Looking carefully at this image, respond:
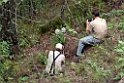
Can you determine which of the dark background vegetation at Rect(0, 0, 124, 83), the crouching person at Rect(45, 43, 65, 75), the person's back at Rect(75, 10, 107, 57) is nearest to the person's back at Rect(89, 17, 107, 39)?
the person's back at Rect(75, 10, 107, 57)

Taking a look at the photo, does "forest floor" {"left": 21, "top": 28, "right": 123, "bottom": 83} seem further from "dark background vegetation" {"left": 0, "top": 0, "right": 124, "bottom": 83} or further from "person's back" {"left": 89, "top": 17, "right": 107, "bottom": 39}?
"person's back" {"left": 89, "top": 17, "right": 107, "bottom": 39}

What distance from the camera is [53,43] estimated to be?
29.9ft

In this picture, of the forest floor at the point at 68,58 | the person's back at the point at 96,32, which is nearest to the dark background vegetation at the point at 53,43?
the forest floor at the point at 68,58

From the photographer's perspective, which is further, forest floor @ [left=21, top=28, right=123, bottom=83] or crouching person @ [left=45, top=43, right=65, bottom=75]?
crouching person @ [left=45, top=43, right=65, bottom=75]

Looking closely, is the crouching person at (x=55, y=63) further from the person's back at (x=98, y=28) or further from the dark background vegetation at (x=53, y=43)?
the person's back at (x=98, y=28)

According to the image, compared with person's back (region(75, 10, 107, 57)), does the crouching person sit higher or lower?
lower

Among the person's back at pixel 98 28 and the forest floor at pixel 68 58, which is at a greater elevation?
the person's back at pixel 98 28

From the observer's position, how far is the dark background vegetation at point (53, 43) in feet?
22.4

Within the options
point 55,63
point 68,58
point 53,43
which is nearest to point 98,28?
point 68,58

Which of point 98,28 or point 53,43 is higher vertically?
point 98,28

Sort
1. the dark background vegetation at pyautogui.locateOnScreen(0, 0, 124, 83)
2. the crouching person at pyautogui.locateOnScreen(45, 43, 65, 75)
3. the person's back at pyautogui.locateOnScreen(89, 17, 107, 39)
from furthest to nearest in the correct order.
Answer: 1. the person's back at pyautogui.locateOnScreen(89, 17, 107, 39)
2. the crouching person at pyautogui.locateOnScreen(45, 43, 65, 75)
3. the dark background vegetation at pyautogui.locateOnScreen(0, 0, 124, 83)

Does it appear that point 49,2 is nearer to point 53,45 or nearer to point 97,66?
point 53,45

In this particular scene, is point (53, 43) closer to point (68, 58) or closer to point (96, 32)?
point (68, 58)

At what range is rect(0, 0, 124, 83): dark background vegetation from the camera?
22.4 ft
